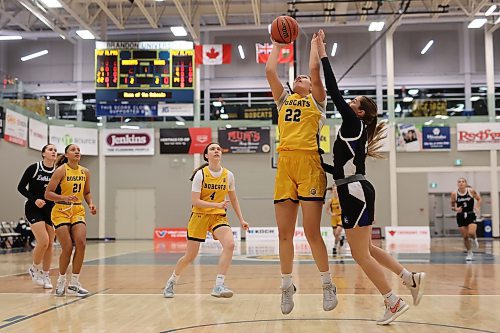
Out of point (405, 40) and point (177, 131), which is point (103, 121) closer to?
point (177, 131)

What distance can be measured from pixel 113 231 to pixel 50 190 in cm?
1785

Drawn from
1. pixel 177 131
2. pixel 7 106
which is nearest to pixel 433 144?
pixel 177 131

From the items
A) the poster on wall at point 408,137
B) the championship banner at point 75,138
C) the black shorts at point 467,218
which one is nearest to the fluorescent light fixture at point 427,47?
the poster on wall at point 408,137

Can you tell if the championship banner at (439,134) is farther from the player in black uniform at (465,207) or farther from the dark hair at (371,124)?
the dark hair at (371,124)

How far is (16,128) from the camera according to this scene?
1872 centimetres

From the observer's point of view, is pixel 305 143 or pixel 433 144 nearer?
pixel 305 143

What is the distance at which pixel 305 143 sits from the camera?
4422 mm

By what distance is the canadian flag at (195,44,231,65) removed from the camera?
2070 cm

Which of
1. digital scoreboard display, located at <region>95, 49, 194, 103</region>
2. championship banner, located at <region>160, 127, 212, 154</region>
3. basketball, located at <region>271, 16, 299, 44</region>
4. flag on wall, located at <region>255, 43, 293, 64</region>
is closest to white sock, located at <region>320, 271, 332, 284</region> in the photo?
basketball, located at <region>271, 16, 299, 44</region>

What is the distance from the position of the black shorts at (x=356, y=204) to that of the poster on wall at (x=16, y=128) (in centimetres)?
1562

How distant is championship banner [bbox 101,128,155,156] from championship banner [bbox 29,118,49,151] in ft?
9.24

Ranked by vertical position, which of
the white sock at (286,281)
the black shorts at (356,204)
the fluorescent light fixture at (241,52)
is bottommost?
the white sock at (286,281)


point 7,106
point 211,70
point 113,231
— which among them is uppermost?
point 211,70

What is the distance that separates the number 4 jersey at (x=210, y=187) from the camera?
240 inches
